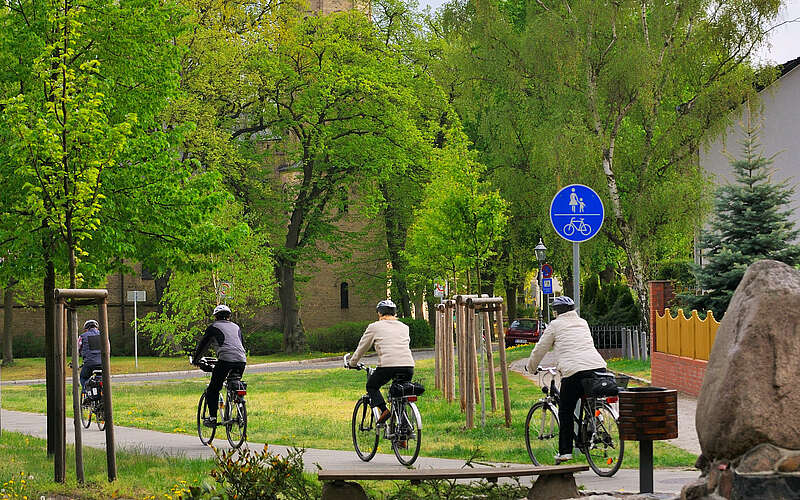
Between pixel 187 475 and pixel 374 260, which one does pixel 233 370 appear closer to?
pixel 187 475

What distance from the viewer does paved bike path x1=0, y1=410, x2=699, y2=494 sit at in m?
10.4

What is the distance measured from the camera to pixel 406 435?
41.1ft

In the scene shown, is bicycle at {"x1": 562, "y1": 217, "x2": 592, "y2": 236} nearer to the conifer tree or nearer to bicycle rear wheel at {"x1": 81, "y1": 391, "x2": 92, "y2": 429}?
bicycle rear wheel at {"x1": 81, "y1": 391, "x2": 92, "y2": 429}

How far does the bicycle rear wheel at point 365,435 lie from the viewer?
42.4 ft

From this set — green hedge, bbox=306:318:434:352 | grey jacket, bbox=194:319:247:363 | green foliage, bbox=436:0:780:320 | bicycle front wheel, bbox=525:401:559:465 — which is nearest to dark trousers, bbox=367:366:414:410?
bicycle front wheel, bbox=525:401:559:465

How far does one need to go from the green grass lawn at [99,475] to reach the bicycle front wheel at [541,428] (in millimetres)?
3348

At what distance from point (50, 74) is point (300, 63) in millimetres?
35969

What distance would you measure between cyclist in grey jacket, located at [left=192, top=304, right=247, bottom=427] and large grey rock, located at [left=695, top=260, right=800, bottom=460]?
913cm

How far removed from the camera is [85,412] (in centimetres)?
1927

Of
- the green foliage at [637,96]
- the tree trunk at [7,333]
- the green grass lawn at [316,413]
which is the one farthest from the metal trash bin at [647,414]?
the tree trunk at [7,333]

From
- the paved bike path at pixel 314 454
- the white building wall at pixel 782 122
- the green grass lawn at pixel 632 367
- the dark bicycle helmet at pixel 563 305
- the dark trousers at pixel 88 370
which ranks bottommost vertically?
the green grass lawn at pixel 632 367

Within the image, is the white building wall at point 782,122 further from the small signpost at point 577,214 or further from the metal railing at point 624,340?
the small signpost at point 577,214

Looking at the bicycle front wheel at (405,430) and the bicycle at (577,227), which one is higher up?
the bicycle at (577,227)

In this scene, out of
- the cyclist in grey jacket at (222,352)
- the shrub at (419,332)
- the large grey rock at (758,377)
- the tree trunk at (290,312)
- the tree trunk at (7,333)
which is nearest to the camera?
the large grey rock at (758,377)
